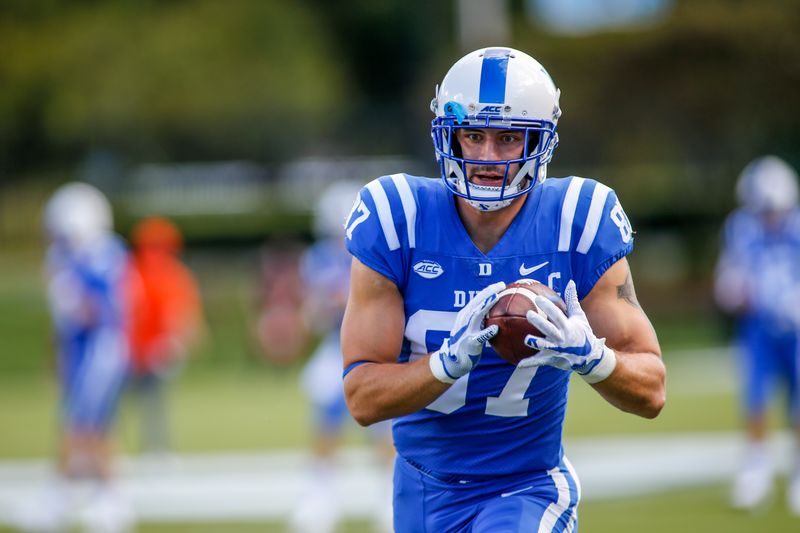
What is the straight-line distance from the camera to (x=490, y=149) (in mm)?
3684

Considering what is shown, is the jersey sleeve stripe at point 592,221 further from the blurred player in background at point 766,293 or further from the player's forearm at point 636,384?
the blurred player in background at point 766,293

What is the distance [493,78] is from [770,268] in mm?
5465

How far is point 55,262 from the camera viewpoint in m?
8.97

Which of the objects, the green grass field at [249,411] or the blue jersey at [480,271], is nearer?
the blue jersey at [480,271]

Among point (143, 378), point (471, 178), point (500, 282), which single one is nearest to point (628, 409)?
point (500, 282)

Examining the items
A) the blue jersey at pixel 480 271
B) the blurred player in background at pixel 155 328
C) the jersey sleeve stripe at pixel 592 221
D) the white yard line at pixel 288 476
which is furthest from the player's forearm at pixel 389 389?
the blurred player in background at pixel 155 328

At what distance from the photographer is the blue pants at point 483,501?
370cm

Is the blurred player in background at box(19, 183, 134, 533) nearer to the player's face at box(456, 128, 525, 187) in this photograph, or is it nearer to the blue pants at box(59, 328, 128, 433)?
the blue pants at box(59, 328, 128, 433)

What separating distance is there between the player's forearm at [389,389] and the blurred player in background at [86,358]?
4935 millimetres

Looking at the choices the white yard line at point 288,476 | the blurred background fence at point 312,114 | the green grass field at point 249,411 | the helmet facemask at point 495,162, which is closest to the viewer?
the helmet facemask at point 495,162

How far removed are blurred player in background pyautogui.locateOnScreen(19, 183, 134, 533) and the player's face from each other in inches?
203

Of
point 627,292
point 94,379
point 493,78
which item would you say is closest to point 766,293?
point 94,379

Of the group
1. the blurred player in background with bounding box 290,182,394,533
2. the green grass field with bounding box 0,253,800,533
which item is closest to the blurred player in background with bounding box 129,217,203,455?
the green grass field with bounding box 0,253,800,533

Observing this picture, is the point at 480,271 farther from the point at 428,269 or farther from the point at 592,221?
the point at 592,221
